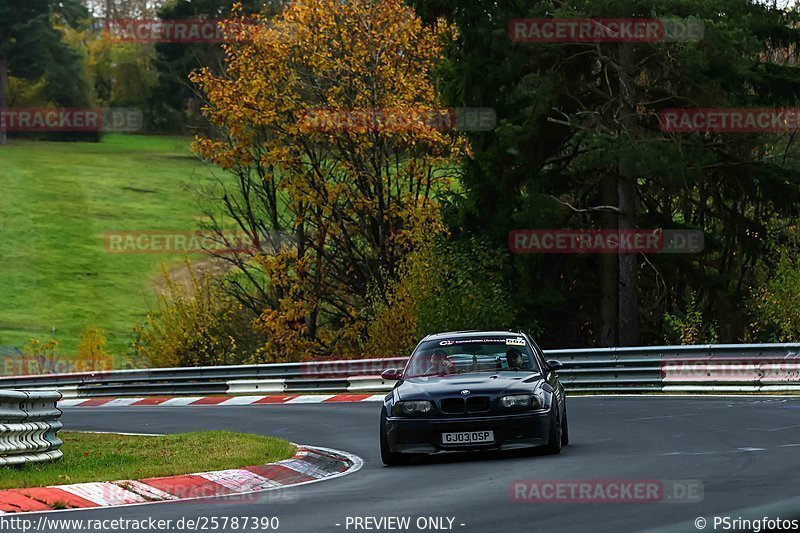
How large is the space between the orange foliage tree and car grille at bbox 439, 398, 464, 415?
86.0 ft

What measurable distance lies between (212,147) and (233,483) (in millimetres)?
32615

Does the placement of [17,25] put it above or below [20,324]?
above

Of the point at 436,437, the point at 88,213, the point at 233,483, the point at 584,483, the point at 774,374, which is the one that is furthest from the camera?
the point at 88,213

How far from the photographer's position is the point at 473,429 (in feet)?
50.5

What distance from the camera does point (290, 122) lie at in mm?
45719

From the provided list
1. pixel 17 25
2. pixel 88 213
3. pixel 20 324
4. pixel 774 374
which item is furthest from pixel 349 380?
pixel 17 25

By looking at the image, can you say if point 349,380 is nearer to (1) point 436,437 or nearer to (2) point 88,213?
(1) point 436,437

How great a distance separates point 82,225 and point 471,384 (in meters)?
84.9

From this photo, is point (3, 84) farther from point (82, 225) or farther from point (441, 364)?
point (441, 364)

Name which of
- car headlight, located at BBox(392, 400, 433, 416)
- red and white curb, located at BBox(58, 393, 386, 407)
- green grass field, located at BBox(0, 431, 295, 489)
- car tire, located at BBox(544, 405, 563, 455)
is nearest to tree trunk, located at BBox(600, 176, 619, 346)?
red and white curb, located at BBox(58, 393, 386, 407)

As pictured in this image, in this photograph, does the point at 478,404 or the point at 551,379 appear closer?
the point at 478,404

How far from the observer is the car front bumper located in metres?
15.3

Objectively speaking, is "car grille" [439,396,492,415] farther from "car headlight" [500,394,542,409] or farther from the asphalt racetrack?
the asphalt racetrack

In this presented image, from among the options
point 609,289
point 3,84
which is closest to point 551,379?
point 609,289
